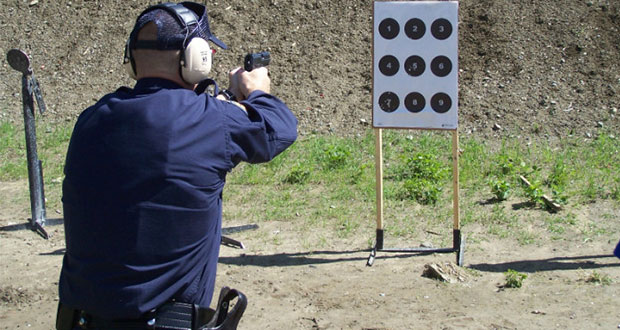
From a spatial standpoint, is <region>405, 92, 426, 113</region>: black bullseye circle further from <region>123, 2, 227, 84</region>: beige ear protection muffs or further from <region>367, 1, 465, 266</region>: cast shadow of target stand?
<region>123, 2, 227, 84</region>: beige ear protection muffs

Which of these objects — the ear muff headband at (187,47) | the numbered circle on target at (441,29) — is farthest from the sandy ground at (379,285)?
the ear muff headband at (187,47)

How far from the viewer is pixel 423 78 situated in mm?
5094

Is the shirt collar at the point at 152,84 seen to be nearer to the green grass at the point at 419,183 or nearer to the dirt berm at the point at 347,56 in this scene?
the green grass at the point at 419,183

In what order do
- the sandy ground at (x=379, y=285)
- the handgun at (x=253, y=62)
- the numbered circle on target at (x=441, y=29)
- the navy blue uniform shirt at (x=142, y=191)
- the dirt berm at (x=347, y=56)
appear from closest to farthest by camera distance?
the navy blue uniform shirt at (x=142, y=191), the handgun at (x=253, y=62), the sandy ground at (x=379, y=285), the numbered circle on target at (x=441, y=29), the dirt berm at (x=347, y=56)

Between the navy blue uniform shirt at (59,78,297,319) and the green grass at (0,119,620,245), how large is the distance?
345 cm

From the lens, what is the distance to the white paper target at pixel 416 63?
16.4ft

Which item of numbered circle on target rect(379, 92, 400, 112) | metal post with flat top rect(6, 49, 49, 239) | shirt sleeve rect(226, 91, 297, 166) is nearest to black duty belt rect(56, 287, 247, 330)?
shirt sleeve rect(226, 91, 297, 166)

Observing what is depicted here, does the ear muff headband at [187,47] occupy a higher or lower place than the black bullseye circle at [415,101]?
higher

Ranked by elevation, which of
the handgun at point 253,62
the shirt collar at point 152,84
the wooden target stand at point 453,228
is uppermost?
the handgun at point 253,62

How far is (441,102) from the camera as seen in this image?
5070mm

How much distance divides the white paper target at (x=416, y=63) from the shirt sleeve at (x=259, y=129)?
2.79 m

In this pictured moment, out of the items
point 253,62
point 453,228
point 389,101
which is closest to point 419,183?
point 453,228

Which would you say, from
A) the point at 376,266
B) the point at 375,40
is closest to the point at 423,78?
the point at 375,40

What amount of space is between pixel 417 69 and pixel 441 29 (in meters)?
0.33
